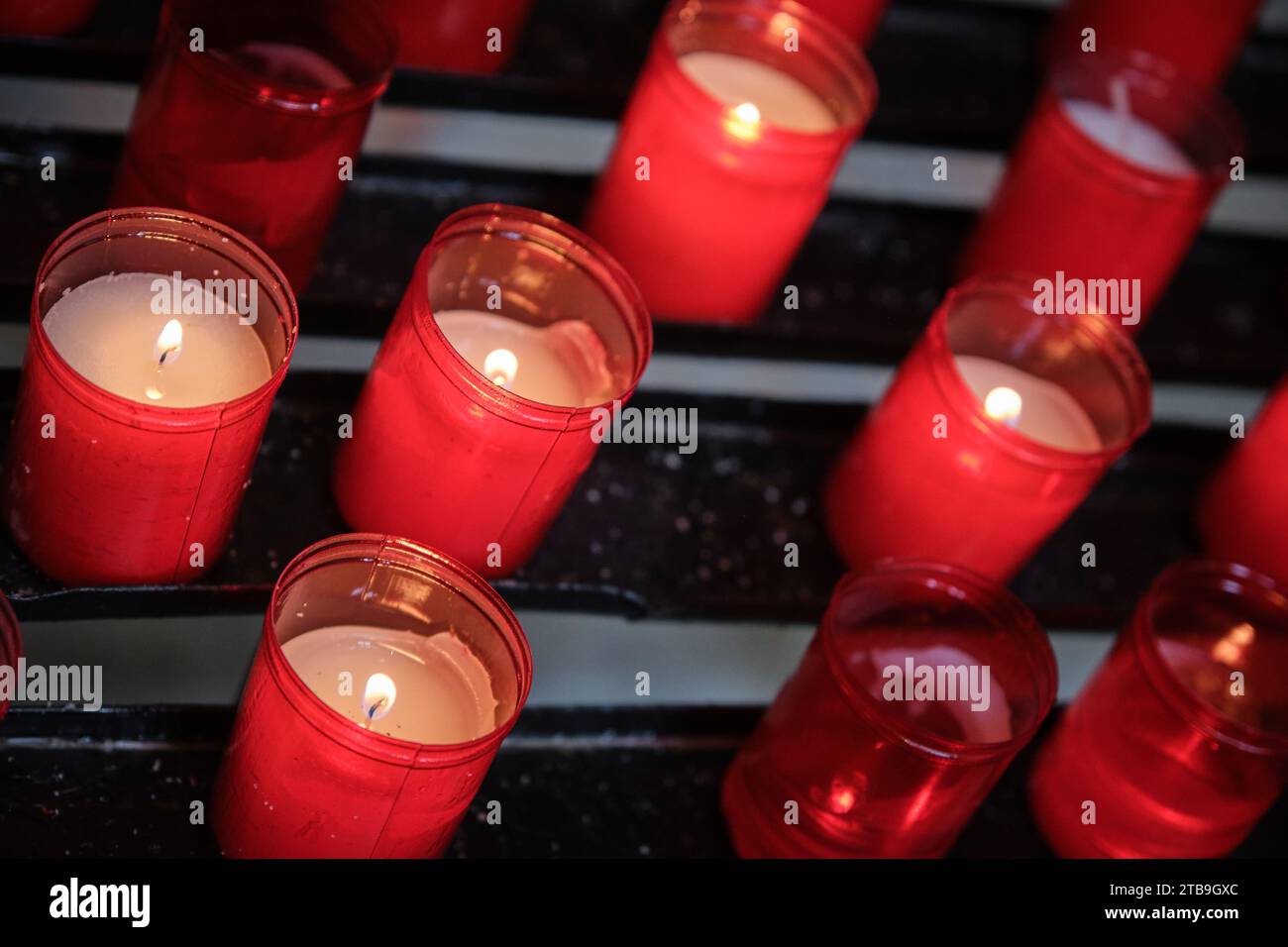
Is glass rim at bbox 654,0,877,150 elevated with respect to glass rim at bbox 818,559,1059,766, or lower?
elevated

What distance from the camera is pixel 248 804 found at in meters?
0.81

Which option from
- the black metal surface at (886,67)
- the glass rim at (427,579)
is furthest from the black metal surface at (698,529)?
the black metal surface at (886,67)

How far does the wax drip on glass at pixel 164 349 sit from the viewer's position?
31.9 inches

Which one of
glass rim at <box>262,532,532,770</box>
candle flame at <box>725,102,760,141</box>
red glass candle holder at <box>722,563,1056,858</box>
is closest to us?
glass rim at <box>262,532,532,770</box>

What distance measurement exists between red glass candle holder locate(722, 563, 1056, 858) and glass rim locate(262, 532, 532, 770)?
0.17 metres

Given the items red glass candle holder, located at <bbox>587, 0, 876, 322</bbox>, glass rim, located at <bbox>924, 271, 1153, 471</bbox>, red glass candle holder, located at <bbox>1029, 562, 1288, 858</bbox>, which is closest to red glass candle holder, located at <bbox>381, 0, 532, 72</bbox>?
red glass candle holder, located at <bbox>587, 0, 876, 322</bbox>

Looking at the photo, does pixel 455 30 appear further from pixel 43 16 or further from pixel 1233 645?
pixel 1233 645

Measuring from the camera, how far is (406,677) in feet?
2.80

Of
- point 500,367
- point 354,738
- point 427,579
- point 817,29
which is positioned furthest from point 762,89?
point 354,738

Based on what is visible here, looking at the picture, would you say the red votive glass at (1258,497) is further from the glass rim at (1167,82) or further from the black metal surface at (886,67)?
the black metal surface at (886,67)

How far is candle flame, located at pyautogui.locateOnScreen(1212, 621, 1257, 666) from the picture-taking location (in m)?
1.00

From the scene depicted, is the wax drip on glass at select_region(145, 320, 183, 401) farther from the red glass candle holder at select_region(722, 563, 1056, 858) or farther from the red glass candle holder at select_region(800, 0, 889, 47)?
the red glass candle holder at select_region(800, 0, 889, 47)

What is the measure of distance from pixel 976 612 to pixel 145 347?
492 mm

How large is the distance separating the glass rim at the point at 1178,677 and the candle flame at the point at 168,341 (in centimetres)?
57
